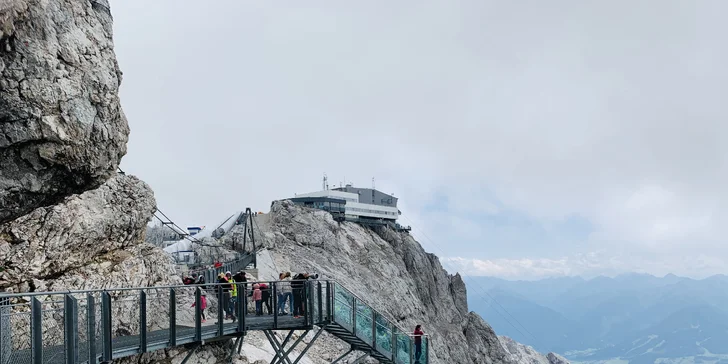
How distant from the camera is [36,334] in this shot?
30.5 feet

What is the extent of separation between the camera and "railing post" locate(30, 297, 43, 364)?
9.20 m

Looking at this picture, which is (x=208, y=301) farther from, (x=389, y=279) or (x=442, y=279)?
(x=442, y=279)

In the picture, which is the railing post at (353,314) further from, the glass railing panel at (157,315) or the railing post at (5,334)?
the railing post at (5,334)

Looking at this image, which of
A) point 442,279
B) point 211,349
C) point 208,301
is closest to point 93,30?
point 208,301

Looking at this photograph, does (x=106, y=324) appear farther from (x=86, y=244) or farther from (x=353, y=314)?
(x=353, y=314)

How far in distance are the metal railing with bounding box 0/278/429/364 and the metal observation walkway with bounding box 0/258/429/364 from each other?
2 cm

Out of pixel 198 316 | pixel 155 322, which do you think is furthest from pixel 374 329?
pixel 155 322

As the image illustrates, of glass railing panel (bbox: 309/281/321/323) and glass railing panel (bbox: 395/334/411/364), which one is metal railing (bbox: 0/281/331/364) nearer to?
glass railing panel (bbox: 309/281/321/323)

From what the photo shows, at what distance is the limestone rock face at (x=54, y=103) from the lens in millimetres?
10219

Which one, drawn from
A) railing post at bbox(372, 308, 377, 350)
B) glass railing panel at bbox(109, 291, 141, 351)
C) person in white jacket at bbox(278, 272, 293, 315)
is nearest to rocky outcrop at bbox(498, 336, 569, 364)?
railing post at bbox(372, 308, 377, 350)

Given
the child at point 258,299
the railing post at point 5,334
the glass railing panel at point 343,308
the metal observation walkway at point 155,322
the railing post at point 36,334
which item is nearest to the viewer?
the railing post at point 5,334

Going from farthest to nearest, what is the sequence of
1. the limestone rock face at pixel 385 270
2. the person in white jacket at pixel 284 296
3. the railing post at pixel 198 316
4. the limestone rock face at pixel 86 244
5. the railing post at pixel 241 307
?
the limestone rock face at pixel 385 270, the person in white jacket at pixel 284 296, the railing post at pixel 241 307, the limestone rock face at pixel 86 244, the railing post at pixel 198 316

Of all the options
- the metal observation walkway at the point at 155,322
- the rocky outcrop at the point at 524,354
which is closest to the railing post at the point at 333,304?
the metal observation walkway at the point at 155,322

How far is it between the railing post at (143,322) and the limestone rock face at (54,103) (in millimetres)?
2806
